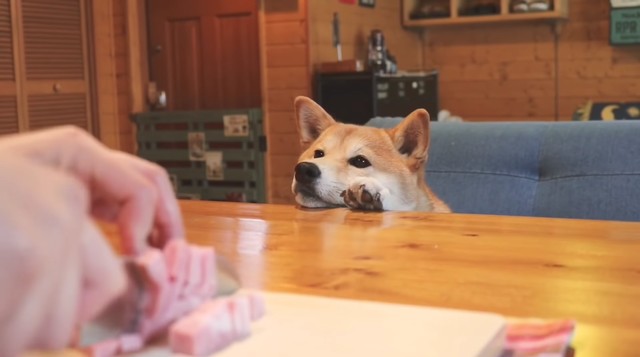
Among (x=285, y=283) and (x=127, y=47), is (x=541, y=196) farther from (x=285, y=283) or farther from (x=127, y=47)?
(x=127, y=47)

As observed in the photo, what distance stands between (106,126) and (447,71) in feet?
8.67

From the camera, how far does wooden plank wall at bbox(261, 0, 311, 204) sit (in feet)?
16.0

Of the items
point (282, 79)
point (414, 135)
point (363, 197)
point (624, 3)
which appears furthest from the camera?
point (624, 3)

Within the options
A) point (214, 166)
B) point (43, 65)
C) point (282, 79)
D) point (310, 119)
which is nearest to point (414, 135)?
point (310, 119)

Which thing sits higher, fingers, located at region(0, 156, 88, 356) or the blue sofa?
fingers, located at region(0, 156, 88, 356)

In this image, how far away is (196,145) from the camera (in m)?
5.20

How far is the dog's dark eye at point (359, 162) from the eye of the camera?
6.82ft

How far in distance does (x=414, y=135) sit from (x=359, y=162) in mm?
156

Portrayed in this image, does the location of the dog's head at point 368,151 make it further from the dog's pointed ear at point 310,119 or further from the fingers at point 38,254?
the fingers at point 38,254

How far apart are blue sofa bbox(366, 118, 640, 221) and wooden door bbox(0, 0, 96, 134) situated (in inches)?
112

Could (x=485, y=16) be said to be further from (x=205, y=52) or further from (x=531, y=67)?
(x=205, y=52)

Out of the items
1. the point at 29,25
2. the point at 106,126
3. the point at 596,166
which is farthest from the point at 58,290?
the point at 106,126

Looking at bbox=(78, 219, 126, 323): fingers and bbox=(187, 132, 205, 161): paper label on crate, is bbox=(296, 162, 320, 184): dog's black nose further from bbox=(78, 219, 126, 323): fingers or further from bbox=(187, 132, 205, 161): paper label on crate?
bbox=(187, 132, 205, 161): paper label on crate

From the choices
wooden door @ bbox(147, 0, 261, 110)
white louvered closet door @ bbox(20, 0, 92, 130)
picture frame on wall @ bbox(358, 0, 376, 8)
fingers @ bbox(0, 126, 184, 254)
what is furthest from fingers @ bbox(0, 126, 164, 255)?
picture frame on wall @ bbox(358, 0, 376, 8)
